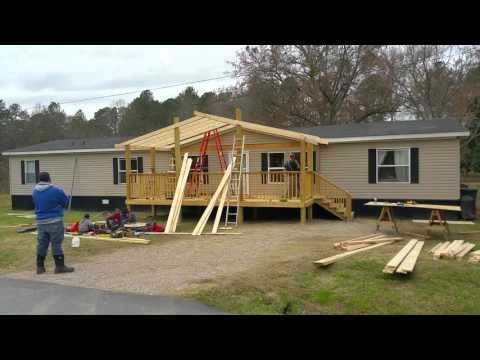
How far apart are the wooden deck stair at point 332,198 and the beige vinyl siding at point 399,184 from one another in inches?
27.6

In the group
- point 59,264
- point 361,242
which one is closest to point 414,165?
point 361,242

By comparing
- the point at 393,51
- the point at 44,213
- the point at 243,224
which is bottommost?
the point at 243,224

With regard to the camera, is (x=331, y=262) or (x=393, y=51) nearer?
(x=331, y=262)

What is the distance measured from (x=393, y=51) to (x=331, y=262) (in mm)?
27747

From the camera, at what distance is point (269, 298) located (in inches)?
226

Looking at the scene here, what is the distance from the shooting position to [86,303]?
18.0ft

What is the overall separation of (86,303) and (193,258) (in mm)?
3102

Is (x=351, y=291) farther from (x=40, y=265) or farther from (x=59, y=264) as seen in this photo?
(x=40, y=265)

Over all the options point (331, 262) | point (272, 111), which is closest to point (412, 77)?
point (272, 111)

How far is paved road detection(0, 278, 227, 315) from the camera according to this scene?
5.16 metres

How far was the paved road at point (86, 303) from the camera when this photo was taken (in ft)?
16.9

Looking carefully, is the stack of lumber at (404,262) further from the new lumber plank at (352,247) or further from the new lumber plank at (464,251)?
the new lumber plank at (352,247)

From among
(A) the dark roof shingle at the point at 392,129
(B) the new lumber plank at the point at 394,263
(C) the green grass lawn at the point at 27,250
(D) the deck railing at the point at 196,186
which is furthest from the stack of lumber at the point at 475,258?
(A) the dark roof shingle at the point at 392,129
